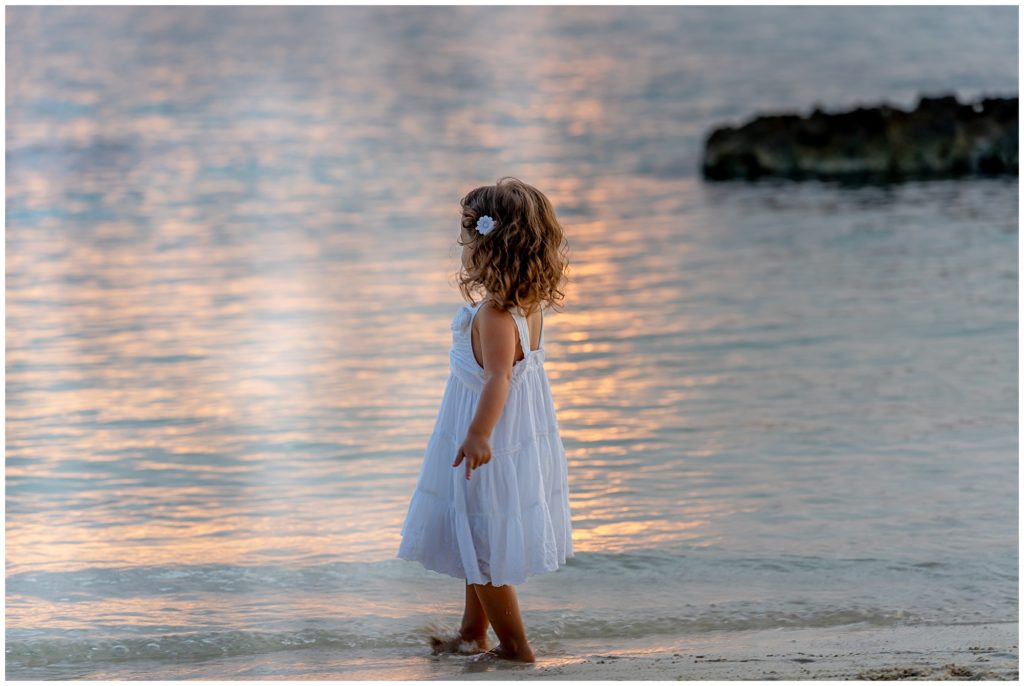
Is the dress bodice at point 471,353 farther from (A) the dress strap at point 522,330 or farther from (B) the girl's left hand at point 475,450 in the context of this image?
(B) the girl's left hand at point 475,450

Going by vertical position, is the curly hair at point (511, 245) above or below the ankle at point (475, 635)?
above

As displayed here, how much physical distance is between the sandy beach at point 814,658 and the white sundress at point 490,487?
0.31 metres

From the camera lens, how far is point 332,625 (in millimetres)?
4590

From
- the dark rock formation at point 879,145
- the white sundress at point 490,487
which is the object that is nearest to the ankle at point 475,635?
the white sundress at point 490,487

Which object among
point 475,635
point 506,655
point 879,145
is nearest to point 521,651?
point 506,655

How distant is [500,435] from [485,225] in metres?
0.57

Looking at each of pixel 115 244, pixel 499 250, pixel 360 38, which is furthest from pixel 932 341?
pixel 360 38

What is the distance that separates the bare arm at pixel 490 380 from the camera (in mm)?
3725

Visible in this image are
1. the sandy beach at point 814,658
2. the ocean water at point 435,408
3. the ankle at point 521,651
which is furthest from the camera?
the ocean water at point 435,408

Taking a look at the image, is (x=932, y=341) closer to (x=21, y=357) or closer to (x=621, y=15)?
(x=21, y=357)

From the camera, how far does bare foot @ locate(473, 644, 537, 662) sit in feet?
13.0

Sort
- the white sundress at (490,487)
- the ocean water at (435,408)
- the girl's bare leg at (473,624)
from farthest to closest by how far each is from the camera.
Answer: the ocean water at (435,408) < the girl's bare leg at (473,624) < the white sundress at (490,487)

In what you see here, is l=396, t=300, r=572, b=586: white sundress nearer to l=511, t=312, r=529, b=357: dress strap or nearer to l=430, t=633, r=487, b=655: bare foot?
l=511, t=312, r=529, b=357: dress strap

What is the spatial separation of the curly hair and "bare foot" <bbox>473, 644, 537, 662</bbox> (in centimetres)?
96
